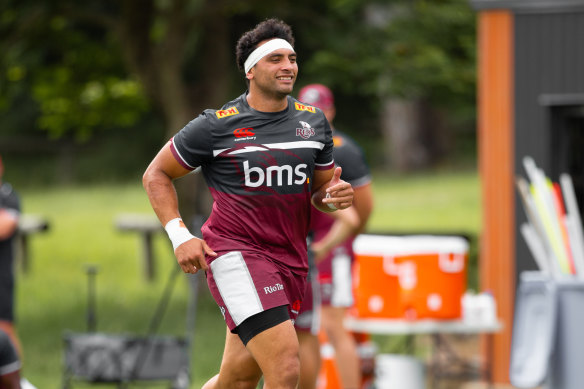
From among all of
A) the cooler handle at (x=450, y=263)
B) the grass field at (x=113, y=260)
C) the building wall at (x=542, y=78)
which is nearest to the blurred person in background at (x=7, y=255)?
the grass field at (x=113, y=260)

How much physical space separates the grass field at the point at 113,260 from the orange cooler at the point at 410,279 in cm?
230

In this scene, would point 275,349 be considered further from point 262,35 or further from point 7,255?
point 7,255

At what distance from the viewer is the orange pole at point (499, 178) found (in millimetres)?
10422

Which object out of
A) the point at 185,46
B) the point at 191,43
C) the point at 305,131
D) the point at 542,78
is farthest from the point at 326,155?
the point at 191,43

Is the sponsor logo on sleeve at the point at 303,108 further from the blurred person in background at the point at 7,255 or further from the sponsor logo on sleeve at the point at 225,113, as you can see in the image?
the blurred person in background at the point at 7,255

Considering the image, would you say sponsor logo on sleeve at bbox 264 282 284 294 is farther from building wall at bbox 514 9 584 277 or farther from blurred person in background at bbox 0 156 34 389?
building wall at bbox 514 9 584 277

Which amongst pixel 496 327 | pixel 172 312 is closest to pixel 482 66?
pixel 496 327

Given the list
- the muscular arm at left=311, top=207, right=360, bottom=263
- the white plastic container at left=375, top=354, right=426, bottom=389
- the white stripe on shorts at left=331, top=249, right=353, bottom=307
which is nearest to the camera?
the muscular arm at left=311, top=207, right=360, bottom=263

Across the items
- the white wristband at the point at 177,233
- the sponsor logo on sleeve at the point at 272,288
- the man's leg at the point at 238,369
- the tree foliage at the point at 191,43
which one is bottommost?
the man's leg at the point at 238,369

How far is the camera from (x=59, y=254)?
2353 cm

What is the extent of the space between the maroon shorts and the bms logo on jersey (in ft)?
1.13

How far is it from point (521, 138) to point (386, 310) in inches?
96.3

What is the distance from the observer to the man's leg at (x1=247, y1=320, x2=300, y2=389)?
4.93 metres

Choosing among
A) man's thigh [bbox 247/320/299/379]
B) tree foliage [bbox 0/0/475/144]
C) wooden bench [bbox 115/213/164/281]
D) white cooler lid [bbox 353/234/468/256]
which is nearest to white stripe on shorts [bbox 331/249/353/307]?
white cooler lid [bbox 353/234/468/256]
